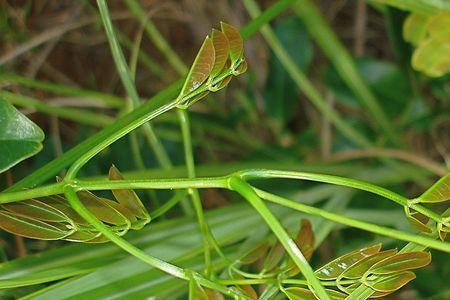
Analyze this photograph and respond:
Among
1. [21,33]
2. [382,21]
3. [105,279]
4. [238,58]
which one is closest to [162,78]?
[21,33]

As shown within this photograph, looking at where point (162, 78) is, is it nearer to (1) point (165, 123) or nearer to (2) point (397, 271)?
(1) point (165, 123)

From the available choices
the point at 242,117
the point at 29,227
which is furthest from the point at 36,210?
the point at 242,117

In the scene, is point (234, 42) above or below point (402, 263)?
above

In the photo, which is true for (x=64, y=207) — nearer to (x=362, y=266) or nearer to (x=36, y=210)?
(x=36, y=210)

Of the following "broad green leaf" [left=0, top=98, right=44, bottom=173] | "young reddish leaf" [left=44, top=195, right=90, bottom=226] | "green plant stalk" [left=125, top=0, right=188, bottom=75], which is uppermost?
"green plant stalk" [left=125, top=0, right=188, bottom=75]

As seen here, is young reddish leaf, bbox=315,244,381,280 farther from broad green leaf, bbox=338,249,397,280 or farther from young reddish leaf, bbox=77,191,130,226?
young reddish leaf, bbox=77,191,130,226

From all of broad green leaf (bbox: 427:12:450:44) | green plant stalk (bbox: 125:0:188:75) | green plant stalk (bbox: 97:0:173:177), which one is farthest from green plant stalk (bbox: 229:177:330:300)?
green plant stalk (bbox: 125:0:188:75)

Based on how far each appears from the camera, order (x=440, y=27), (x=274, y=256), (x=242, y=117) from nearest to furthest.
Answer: (x=274, y=256) → (x=440, y=27) → (x=242, y=117)

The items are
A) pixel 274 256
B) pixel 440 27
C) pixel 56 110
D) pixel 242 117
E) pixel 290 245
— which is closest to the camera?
pixel 290 245

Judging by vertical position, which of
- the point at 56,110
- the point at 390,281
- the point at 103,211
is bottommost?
the point at 390,281
